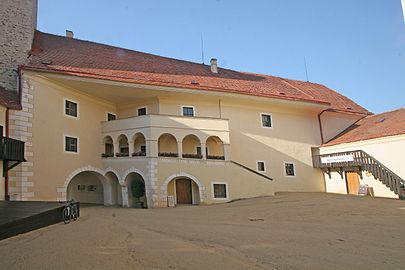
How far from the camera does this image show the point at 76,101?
62.8 feet

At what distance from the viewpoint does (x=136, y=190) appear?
18688 millimetres

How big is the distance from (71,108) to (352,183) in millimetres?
19316

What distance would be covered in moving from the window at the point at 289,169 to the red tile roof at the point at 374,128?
372 cm

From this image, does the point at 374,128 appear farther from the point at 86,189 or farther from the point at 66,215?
the point at 66,215

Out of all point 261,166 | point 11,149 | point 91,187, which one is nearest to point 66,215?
point 11,149

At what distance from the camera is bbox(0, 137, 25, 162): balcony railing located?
1360 cm

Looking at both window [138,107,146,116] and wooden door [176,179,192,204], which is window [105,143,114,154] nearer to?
window [138,107,146,116]

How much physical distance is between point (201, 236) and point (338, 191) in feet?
61.4

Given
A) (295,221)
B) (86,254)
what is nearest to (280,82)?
(295,221)

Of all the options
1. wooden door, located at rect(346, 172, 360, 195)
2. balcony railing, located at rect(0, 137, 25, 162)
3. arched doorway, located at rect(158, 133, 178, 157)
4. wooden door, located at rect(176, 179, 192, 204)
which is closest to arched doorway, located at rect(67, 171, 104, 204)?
arched doorway, located at rect(158, 133, 178, 157)

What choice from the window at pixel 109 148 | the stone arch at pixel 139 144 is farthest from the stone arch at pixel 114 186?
the stone arch at pixel 139 144

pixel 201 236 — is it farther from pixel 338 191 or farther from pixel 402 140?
pixel 338 191

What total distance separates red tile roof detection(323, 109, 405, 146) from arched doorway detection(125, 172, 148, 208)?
587 inches

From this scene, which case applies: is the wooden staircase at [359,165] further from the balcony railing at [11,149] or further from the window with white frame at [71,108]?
the balcony railing at [11,149]
